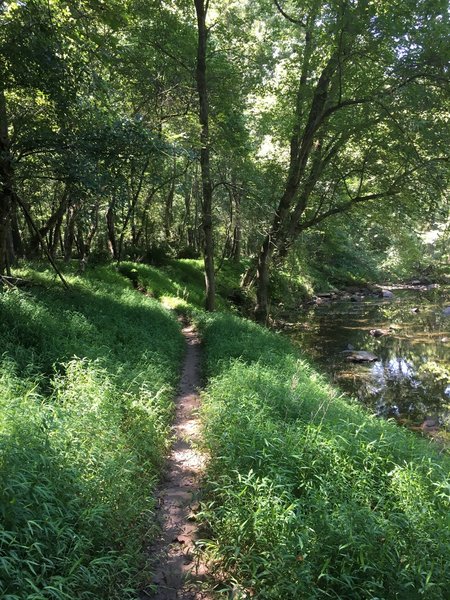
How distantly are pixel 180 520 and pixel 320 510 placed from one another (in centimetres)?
155

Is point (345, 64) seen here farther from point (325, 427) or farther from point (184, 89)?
point (325, 427)

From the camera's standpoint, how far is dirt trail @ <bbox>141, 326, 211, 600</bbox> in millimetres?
3359

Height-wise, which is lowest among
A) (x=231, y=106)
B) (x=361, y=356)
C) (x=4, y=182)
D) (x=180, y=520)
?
(x=361, y=356)

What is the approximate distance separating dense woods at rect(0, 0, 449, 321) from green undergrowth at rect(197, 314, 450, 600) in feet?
18.2

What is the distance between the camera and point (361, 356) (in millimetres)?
13422

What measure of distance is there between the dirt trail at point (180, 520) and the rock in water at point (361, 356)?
315 inches

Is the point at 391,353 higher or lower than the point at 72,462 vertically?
lower

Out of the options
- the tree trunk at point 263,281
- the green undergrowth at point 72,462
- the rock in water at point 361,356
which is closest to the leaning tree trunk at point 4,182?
the green undergrowth at point 72,462

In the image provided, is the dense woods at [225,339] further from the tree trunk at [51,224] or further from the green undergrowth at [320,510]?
the tree trunk at [51,224]

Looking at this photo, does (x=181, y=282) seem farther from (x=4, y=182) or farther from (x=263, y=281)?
(x=4, y=182)

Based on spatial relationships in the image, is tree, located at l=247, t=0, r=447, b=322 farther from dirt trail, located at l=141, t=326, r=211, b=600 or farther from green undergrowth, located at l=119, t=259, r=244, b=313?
dirt trail, located at l=141, t=326, r=211, b=600

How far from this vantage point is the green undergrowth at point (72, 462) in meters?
2.72

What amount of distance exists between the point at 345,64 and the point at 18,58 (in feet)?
26.8

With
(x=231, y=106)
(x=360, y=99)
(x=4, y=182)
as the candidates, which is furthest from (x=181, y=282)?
(x=4, y=182)
